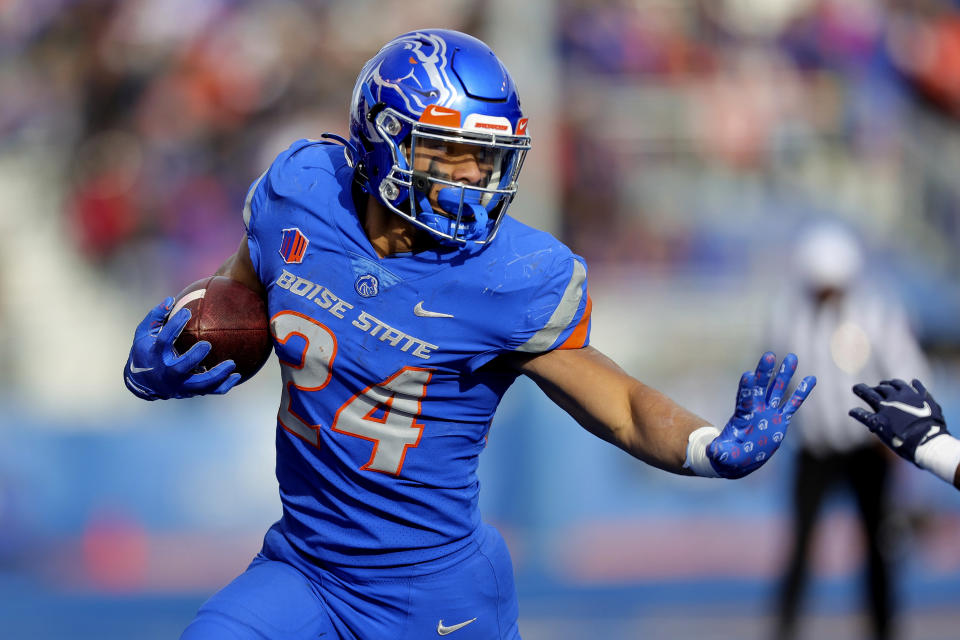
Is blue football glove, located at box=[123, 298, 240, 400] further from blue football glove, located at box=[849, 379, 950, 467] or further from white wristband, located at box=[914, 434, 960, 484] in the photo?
Result: white wristband, located at box=[914, 434, 960, 484]

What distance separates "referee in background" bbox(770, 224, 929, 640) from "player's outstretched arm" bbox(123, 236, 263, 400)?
3.52m

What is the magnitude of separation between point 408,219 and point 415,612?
85cm

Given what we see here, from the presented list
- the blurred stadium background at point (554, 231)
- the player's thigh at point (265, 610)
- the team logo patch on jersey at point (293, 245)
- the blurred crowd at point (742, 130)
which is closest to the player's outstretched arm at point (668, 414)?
the team logo patch on jersey at point (293, 245)

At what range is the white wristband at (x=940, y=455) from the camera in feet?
8.79

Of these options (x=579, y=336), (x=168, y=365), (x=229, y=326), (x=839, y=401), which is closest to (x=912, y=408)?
(x=579, y=336)

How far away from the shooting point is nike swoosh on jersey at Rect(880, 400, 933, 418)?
269 cm

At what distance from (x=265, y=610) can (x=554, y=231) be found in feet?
18.4

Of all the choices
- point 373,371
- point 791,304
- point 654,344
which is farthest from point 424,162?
point 654,344

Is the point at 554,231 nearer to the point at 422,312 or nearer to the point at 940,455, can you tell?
the point at 940,455

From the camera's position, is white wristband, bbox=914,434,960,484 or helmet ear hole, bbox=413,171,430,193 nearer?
helmet ear hole, bbox=413,171,430,193

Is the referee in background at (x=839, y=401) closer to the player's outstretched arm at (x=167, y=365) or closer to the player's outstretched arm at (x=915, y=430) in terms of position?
the player's outstretched arm at (x=915, y=430)

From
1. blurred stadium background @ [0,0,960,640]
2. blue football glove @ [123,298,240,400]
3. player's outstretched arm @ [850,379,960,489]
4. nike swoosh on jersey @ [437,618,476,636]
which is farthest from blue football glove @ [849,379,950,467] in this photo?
blurred stadium background @ [0,0,960,640]

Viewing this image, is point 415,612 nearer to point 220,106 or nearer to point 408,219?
point 408,219

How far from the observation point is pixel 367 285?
253 centimetres
